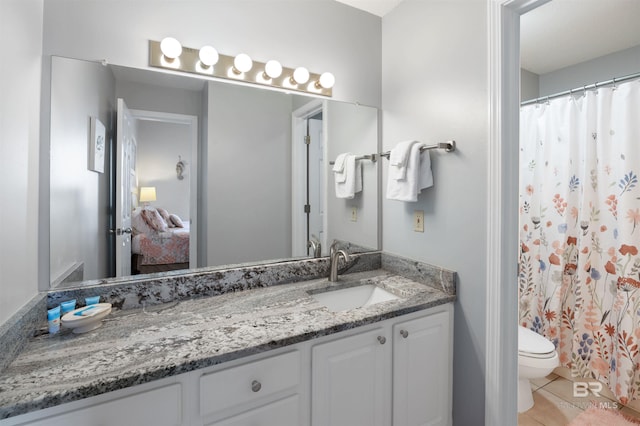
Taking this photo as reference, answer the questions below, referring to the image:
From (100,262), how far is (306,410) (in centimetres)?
101

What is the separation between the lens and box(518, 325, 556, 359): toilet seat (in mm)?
1818

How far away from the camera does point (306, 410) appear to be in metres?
1.08

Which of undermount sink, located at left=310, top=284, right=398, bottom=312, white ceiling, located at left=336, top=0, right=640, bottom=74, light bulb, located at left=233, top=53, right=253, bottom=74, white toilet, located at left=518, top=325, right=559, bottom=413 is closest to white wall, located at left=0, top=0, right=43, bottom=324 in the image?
light bulb, located at left=233, top=53, right=253, bottom=74

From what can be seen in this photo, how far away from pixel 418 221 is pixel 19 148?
5.50 ft

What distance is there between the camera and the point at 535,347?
6.15 ft

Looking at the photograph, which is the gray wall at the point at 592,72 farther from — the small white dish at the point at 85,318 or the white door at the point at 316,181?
the small white dish at the point at 85,318

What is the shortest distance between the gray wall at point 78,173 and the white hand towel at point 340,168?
44.6 inches

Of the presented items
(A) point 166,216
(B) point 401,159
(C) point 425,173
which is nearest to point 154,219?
(A) point 166,216

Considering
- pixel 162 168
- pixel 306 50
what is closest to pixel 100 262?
pixel 162 168

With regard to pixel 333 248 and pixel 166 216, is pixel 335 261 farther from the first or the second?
pixel 166 216

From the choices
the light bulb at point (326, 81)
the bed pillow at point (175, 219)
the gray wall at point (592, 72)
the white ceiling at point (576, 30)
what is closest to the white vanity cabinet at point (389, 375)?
the bed pillow at point (175, 219)

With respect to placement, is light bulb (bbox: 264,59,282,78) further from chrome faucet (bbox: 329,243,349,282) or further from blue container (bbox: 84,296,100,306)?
blue container (bbox: 84,296,100,306)

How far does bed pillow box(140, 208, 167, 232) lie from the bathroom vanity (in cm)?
36

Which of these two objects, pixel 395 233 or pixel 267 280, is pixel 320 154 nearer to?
pixel 395 233
